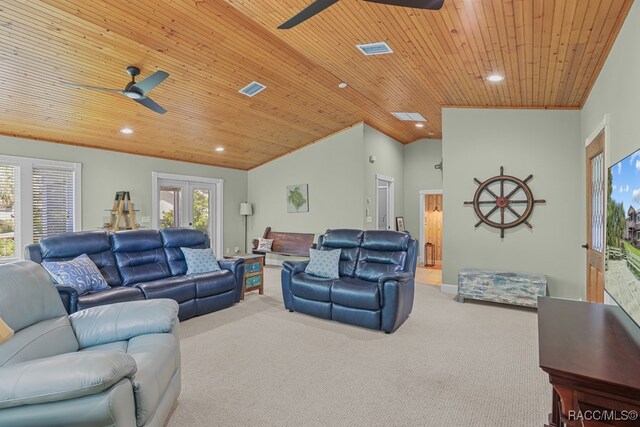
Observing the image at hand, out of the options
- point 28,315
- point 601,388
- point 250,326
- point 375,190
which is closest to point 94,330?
point 28,315

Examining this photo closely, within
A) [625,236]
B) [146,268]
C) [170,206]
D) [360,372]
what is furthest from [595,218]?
[170,206]

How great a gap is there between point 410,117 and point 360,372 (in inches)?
195

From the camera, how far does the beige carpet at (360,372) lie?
2176 mm

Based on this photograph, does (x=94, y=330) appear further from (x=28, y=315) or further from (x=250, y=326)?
(x=250, y=326)

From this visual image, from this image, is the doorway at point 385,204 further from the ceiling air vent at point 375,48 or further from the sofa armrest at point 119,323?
the sofa armrest at point 119,323

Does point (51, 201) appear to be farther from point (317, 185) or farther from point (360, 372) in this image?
point (360, 372)

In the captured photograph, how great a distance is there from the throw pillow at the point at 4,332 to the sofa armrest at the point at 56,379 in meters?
0.39

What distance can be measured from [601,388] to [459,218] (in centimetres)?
441

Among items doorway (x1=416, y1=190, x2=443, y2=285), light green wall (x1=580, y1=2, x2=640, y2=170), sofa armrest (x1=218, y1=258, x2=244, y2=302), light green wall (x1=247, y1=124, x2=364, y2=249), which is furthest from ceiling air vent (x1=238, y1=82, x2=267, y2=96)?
doorway (x1=416, y1=190, x2=443, y2=285)

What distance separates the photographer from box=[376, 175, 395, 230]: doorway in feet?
25.5

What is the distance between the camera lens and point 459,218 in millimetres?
5375

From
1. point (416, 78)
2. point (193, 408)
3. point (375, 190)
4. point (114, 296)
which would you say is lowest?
point (193, 408)

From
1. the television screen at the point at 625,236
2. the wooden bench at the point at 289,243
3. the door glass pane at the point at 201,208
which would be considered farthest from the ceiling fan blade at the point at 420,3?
the door glass pane at the point at 201,208

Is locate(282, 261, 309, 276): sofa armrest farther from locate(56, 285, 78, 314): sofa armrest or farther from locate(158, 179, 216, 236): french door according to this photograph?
locate(158, 179, 216, 236): french door
